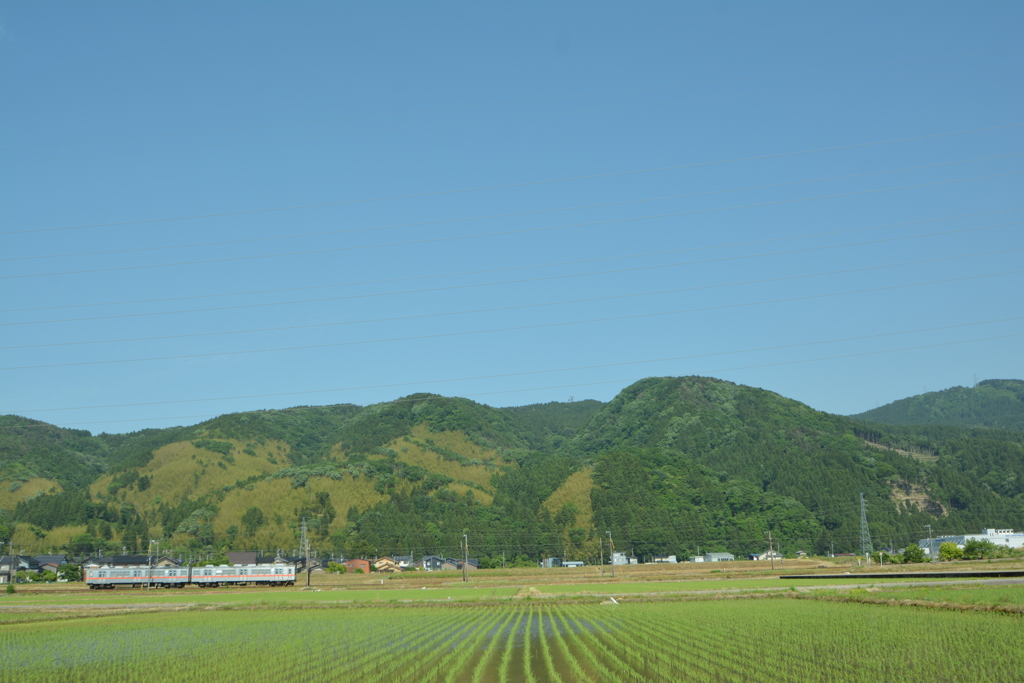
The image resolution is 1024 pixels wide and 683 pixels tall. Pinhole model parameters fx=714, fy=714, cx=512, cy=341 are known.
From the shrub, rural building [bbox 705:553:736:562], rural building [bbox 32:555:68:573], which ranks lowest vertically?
rural building [bbox 705:553:736:562]

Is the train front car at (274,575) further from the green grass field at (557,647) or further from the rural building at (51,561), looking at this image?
the rural building at (51,561)

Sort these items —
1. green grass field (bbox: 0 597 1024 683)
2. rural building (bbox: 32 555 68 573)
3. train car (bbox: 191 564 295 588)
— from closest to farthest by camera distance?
green grass field (bbox: 0 597 1024 683)
train car (bbox: 191 564 295 588)
rural building (bbox: 32 555 68 573)

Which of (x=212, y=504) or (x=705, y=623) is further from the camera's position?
(x=212, y=504)

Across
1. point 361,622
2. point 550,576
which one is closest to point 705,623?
point 361,622

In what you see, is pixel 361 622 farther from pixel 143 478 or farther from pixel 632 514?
pixel 143 478

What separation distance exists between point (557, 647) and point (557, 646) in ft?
0.96

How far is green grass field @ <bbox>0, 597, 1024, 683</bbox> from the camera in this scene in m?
21.9

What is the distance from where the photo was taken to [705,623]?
34031mm

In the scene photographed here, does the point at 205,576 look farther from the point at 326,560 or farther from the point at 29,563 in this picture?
the point at 29,563

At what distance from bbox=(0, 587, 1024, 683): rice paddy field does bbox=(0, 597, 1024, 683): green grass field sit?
0.07 m

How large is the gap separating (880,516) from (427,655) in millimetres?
172016

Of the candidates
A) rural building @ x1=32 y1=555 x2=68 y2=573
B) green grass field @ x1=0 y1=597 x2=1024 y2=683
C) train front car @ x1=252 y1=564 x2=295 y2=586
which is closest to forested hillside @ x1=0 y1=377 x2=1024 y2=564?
rural building @ x1=32 y1=555 x2=68 y2=573

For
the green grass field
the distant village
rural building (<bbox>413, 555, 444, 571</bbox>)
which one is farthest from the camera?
rural building (<bbox>413, 555, 444, 571</bbox>)

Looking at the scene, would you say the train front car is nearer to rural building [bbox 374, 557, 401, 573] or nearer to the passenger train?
the passenger train
